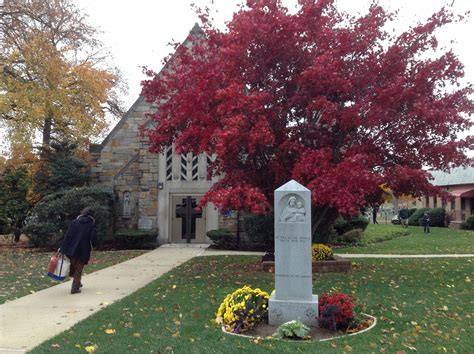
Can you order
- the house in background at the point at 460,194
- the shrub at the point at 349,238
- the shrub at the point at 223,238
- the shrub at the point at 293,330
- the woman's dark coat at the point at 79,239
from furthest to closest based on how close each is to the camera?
the house in background at the point at 460,194
the shrub at the point at 349,238
the shrub at the point at 223,238
the woman's dark coat at the point at 79,239
the shrub at the point at 293,330

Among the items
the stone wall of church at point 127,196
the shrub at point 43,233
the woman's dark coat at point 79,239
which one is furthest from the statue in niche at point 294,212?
the stone wall of church at point 127,196

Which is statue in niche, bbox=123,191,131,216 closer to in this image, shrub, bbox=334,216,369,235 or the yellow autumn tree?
the yellow autumn tree

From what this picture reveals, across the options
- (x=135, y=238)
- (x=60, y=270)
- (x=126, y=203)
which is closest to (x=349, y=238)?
(x=135, y=238)

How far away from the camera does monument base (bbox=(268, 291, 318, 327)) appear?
591 centimetres

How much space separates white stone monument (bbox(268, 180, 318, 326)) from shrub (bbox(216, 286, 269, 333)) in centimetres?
14

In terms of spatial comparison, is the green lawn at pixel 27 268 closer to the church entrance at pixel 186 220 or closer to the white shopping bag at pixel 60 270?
the white shopping bag at pixel 60 270

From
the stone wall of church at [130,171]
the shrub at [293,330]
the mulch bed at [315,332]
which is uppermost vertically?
the stone wall of church at [130,171]

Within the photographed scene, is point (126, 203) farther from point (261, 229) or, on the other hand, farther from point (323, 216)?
point (323, 216)

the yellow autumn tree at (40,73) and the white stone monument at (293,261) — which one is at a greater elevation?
the yellow autumn tree at (40,73)

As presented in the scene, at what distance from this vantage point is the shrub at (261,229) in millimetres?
16406

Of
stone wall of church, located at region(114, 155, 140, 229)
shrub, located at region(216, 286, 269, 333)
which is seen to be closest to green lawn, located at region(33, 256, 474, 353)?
shrub, located at region(216, 286, 269, 333)

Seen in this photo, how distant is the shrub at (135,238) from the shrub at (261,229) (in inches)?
148

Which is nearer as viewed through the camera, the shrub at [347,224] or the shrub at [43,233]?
the shrub at [43,233]

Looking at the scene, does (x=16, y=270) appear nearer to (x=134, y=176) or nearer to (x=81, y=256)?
(x=81, y=256)
